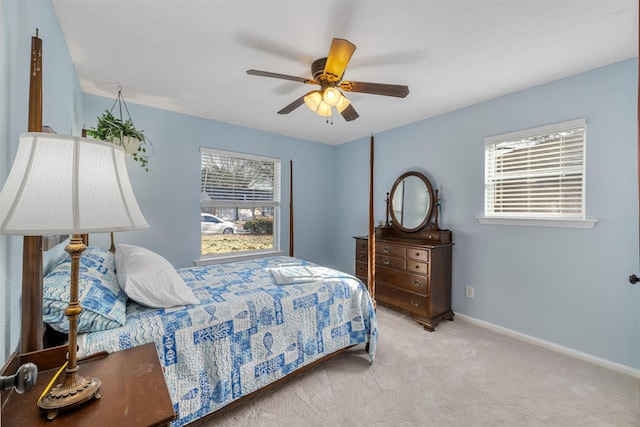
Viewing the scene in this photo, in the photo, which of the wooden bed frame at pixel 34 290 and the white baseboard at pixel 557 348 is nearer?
the wooden bed frame at pixel 34 290

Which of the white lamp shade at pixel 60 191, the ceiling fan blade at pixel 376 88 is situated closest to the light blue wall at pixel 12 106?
the white lamp shade at pixel 60 191

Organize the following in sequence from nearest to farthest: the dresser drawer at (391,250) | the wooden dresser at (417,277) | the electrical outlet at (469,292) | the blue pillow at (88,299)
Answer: the blue pillow at (88,299) < the wooden dresser at (417,277) < the electrical outlet at (469,292) < the dresser drawer at (391,250)

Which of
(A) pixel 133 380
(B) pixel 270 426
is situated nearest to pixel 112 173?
(A) pixel 133 380

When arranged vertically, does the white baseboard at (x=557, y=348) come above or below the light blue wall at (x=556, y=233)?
below

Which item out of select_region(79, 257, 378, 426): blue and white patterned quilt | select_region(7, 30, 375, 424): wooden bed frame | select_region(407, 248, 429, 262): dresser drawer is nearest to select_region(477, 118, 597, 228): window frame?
select_region(407, 248, 429, 262): dresser drawer

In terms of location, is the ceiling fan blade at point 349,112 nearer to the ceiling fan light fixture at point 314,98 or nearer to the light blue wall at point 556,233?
the ceiling fan light fixture at point 314,98

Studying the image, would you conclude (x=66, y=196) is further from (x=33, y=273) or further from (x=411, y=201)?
(x=411, y=201)

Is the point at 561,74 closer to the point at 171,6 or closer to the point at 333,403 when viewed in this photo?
the point at 171,6

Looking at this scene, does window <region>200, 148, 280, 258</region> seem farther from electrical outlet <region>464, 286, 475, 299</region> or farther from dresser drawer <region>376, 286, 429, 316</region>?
electrical outlet <region>464, 286, 475, 299</region>

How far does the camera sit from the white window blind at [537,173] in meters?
2.35

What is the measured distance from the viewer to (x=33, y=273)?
3.05 ft

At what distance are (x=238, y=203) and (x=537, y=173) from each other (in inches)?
137

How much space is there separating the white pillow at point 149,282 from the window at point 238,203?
1776 millimetres

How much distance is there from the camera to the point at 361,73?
226cm
